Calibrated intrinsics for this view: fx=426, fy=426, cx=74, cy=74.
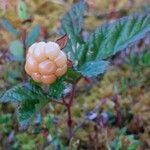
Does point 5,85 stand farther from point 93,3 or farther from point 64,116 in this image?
point 93,3

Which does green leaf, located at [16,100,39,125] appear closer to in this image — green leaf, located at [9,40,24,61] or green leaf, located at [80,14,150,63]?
green leaf, located at [80,14,150,63]

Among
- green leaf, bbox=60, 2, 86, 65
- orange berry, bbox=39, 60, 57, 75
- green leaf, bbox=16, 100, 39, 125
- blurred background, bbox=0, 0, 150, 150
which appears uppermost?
orange berry, bbox=39, 60, 57, 75

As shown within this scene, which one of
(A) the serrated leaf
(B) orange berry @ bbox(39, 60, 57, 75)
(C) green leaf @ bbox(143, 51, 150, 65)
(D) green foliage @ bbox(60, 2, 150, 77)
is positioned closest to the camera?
(B) orange berry @ bbox(39, 60, 57, 75)

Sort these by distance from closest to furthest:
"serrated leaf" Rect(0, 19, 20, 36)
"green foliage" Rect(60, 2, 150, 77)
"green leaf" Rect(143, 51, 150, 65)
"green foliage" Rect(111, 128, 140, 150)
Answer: "green foliage" Rect(60, 2, 150, 77)
"green foliage" Rect(111, 128, 140, 150)
"serrated leaf" Rect(0, 19, 20, 36)
"green leaf" Rect(143, 51, 150, 65)

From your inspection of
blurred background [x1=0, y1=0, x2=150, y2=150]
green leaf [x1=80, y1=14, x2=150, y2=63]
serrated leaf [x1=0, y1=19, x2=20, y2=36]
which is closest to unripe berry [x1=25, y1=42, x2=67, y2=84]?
green leaf [x1=80, y1=14, x2=150, y2=63]

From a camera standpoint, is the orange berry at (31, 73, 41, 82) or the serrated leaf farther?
the serrated leaf

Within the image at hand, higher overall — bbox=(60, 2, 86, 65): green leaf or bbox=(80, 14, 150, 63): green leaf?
bbox=(80, 14, 150, 63): green leaf
